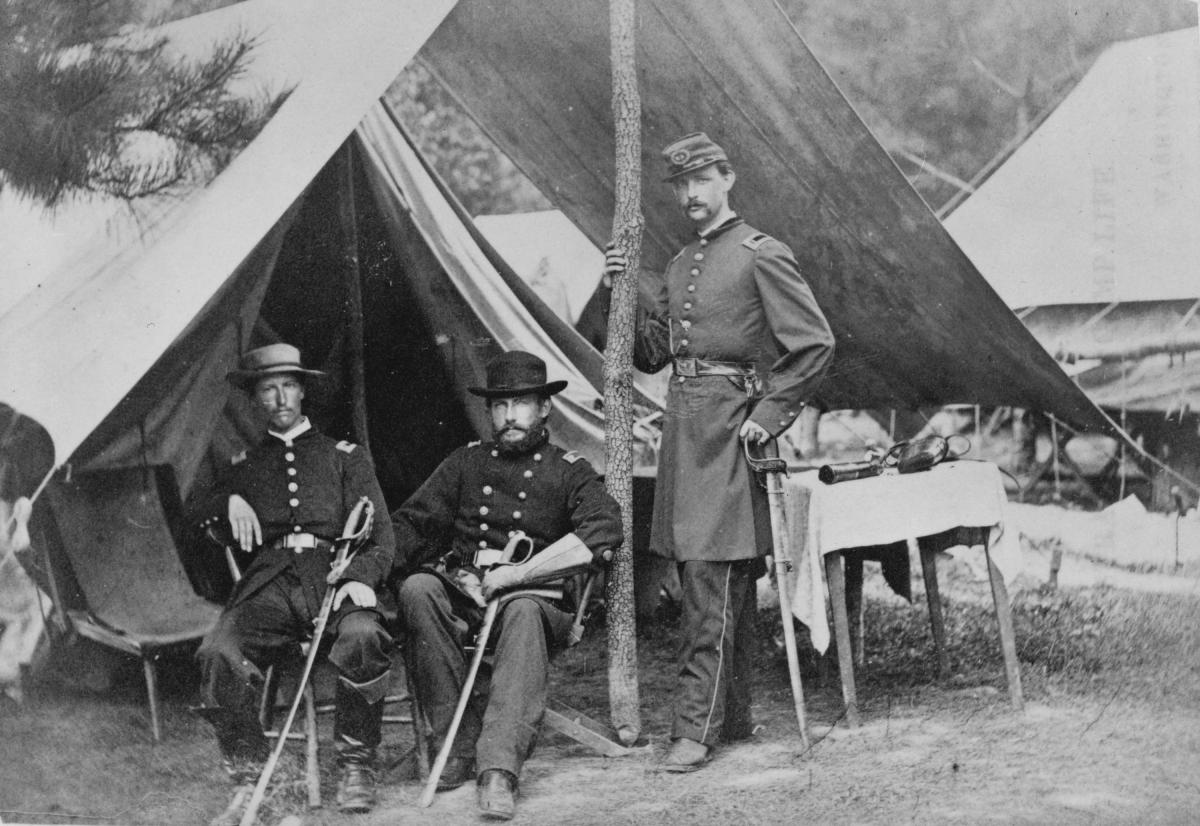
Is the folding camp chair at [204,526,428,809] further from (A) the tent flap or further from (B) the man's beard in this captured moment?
(A) the tent flap

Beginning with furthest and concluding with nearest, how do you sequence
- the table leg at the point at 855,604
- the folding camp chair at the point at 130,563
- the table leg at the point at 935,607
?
1. the table leg at the point at 855,604
2. the table leg at the point at 935,607
3. the folding camp chair at the point at 130,563

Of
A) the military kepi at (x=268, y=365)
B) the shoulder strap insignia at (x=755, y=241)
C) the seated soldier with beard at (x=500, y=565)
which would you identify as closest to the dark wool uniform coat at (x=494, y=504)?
the seated soldier with beard at (x=500, y=565)

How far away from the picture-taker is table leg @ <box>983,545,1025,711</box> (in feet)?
11.8

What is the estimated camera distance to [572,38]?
3.85 m

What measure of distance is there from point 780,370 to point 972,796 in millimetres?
1327

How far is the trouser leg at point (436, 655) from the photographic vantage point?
3.26 meters

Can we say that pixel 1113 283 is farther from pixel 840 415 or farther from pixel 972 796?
pixel 972 796

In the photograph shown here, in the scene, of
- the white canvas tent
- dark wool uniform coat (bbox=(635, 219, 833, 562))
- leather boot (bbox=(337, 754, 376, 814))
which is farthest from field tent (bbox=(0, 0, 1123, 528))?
leather boot (bbox=(337, 754, 376, 814))

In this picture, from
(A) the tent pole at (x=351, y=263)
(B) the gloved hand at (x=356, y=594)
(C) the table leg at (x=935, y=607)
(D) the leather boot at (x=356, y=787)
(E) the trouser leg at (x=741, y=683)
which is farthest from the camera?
(A) the tent pole at (x=351, y=263)

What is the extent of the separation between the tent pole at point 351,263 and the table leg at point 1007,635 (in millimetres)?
2332

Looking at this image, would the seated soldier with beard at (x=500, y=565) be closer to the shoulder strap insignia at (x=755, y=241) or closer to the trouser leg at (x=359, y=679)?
the trouser leg at (x=359, y=679)

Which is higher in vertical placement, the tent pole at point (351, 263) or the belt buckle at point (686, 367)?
the tent pole at point (351, 263)

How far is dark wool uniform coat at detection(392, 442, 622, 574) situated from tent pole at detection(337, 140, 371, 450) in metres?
0.85

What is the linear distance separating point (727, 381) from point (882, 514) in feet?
2.12
